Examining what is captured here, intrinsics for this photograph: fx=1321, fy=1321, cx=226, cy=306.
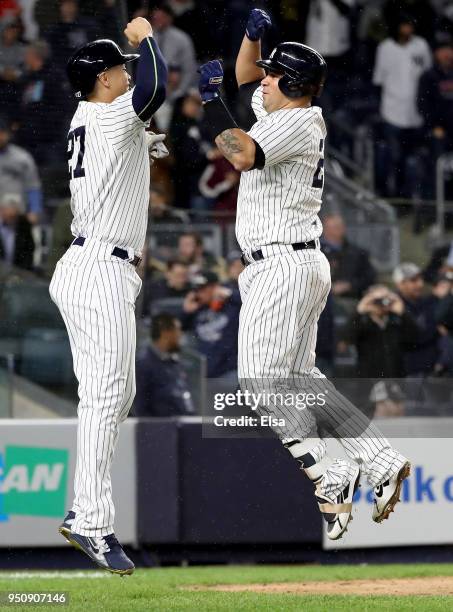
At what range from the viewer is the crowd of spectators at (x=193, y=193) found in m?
8.41

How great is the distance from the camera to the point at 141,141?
221 inches

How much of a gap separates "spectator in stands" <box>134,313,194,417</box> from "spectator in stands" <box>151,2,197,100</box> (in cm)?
164

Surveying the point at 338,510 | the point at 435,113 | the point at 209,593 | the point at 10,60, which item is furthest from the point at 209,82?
the point at 435,113

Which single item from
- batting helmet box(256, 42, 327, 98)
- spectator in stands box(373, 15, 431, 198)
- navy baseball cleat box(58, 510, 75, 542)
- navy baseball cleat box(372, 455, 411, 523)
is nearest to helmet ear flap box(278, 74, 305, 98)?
batting helmet box(256, 42, 327, 98)

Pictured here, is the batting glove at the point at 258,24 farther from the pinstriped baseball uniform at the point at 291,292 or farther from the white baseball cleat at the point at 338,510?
the white baseball cleat at the point at 338,510

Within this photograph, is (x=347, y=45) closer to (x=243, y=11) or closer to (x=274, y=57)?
(x=243, y=11)

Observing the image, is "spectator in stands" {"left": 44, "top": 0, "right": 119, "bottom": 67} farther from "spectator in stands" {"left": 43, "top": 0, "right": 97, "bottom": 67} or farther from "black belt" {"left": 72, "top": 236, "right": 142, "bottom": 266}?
"black belt" {"left": 72, "top": 236, "right": 142, "bottom": 266}

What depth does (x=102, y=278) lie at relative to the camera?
5.44m

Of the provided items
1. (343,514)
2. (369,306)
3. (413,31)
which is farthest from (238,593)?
(413,31)

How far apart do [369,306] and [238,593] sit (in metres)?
2.83

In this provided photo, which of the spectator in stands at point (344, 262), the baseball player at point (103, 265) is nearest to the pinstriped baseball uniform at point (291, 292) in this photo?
the baseball player at point (103, 265)

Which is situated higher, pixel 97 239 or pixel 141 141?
pixel 141 141

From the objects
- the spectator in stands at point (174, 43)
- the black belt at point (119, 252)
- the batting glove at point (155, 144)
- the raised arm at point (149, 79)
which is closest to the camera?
the raised arm at point (149, 79)

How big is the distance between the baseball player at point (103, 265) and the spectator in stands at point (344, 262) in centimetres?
314
